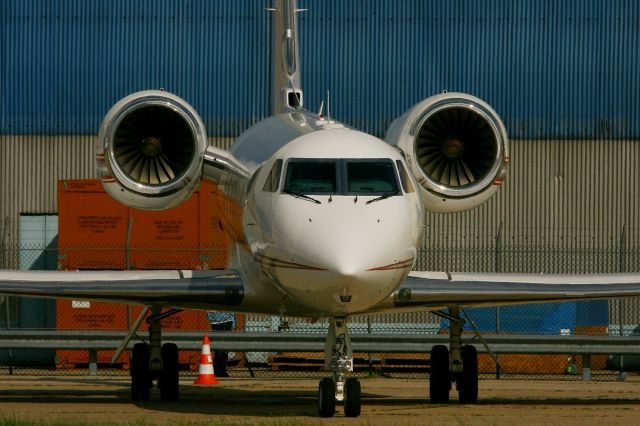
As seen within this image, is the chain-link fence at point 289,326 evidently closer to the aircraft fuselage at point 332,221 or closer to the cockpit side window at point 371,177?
the aircraft fuselage at point 332,221

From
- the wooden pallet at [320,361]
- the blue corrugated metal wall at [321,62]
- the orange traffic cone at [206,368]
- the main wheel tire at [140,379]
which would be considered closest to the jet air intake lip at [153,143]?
the main wheel tire at [140,379]

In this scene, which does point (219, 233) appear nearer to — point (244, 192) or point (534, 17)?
point (244, 192)

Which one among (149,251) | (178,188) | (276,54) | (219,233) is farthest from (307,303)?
(149,251)

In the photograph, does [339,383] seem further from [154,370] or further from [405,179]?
[154,370]

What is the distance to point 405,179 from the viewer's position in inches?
572

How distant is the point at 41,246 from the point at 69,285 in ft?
47.0

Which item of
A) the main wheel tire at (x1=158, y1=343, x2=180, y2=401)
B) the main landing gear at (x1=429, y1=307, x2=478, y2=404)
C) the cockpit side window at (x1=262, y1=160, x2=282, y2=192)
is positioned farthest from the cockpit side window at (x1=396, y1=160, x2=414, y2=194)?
the main wheel tire at (x1=158, y1=343, x2=180, y2=401)

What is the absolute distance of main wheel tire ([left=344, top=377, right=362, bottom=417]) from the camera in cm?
1387

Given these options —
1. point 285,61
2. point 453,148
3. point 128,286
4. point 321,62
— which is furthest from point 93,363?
point 321,62

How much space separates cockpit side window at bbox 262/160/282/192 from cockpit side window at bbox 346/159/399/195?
2.45 ft

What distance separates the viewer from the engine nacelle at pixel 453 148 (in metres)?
17.6

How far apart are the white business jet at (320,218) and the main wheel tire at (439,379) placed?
0.02 m

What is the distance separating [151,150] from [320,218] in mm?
5275

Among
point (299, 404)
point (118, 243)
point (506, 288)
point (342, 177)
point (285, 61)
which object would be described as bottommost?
point (299, 404)
